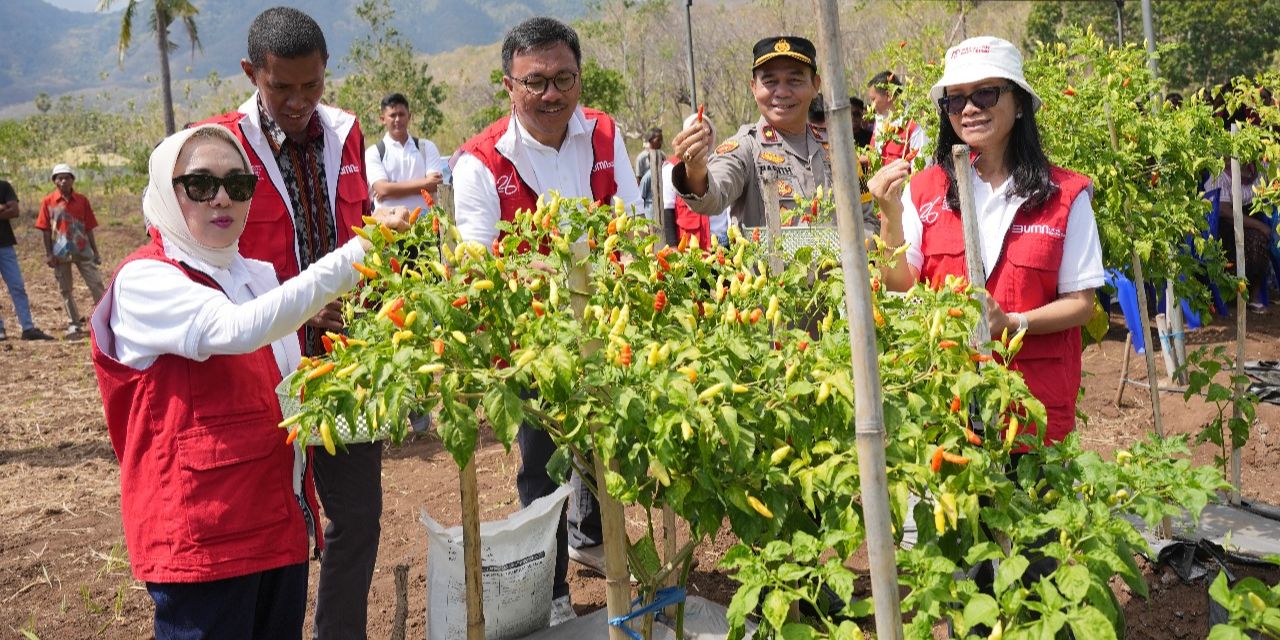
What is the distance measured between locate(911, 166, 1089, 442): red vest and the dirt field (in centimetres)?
→ 54

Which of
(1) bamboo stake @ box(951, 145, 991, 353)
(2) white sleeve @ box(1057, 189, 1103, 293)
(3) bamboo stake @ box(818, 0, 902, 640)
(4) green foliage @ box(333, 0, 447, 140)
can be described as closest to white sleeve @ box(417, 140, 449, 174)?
(2) white sleeve @ box(1057, 189, 1103, 293)

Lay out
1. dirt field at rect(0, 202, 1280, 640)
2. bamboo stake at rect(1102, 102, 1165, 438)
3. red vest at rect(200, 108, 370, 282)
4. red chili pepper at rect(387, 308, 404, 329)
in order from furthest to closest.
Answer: dirt field at rect(0, 202, 1280, 640) < bamboo stake at rect(1102, 102, 1165, 438) < red vest at rect(200, 108, 370, 282) < red chili pepper at rect(387, 308, 404, 329)

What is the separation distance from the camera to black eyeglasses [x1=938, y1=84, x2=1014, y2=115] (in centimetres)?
247

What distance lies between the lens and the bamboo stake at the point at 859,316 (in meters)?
1.41

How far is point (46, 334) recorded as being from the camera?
1026cm

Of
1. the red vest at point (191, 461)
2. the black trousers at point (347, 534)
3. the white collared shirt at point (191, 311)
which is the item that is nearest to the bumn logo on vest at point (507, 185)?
the black trousers at point (347, 534)

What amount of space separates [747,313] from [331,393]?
72cm

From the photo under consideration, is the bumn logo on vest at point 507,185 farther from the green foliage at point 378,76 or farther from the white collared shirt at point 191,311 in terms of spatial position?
the green foliage at point 378,76

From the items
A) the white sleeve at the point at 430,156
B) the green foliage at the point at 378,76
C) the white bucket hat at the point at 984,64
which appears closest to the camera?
the white bucket hat at the point at 984,64

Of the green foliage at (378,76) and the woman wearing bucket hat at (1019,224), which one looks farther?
the green foliage at (378,76)

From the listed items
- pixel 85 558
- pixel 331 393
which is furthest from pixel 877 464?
pixel 85 558

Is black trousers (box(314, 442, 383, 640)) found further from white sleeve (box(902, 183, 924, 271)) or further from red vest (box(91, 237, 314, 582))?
white sleeve (box(902, 183, 924, 271))

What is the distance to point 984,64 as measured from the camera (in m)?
2.46

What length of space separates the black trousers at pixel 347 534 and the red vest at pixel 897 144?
234 cm
